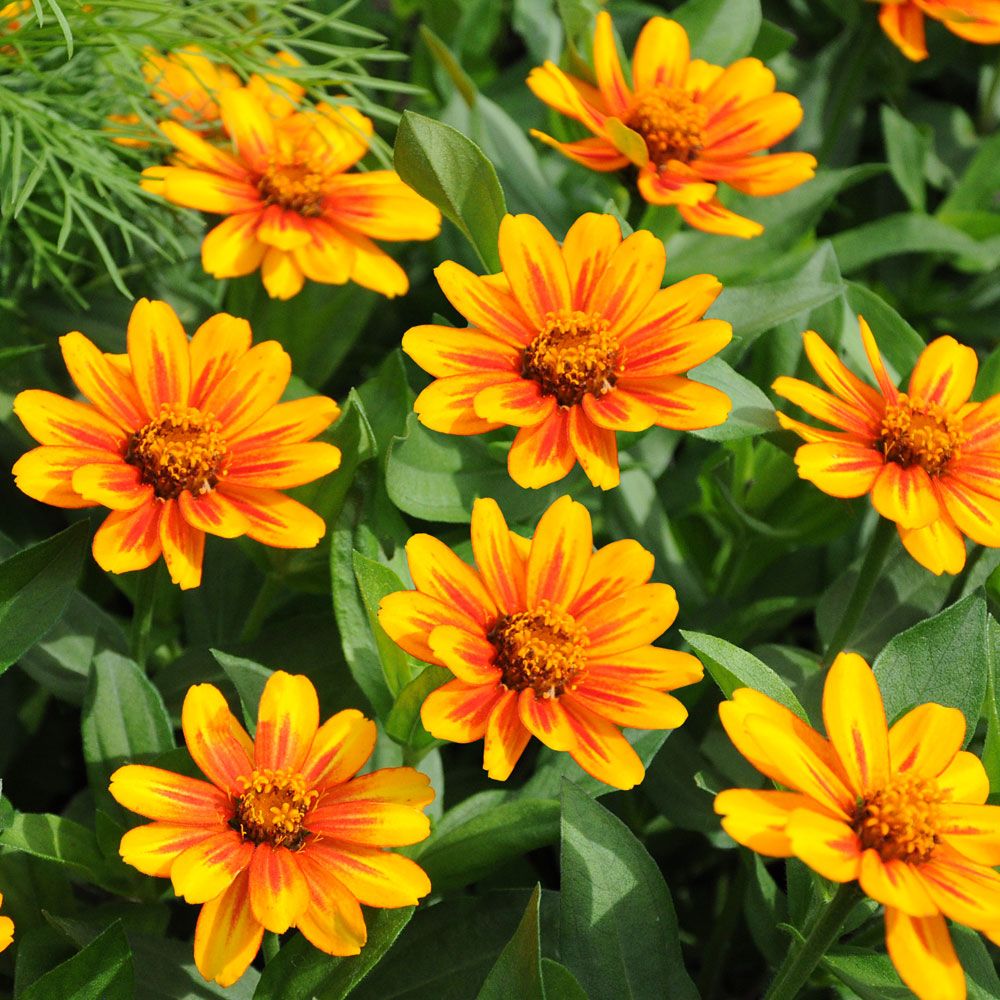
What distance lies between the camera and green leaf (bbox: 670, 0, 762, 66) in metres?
1.32

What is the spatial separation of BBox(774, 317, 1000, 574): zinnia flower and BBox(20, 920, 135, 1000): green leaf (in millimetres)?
472

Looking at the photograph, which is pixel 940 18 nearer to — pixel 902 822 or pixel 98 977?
pixel 902 822

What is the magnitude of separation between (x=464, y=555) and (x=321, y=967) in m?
0.32

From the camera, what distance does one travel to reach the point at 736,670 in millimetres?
782

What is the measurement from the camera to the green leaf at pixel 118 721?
88cm

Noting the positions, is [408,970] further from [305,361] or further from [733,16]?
[733,16]

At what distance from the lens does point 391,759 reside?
958mm

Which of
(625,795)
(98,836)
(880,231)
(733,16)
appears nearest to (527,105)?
(733,16)

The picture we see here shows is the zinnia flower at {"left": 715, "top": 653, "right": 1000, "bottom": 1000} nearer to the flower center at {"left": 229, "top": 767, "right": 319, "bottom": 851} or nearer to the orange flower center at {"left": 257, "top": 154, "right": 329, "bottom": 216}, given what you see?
the flower center at {"left": 229, "top": 767, "right": 319, "bottom": 851}

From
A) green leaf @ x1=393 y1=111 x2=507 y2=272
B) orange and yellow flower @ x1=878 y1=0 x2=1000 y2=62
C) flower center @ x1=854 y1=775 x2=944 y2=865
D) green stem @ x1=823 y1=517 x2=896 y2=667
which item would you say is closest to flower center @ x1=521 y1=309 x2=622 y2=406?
green leaf @ x1=393 y1=111 x2=507 y2=272

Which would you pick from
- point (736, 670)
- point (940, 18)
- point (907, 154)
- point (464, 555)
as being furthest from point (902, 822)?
point (907, 154)

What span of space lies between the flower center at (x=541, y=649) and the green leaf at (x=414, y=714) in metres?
0.04

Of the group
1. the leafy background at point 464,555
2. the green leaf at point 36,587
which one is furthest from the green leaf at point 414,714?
the green leaf at point 36,587

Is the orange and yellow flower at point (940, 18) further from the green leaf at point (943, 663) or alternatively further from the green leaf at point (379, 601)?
the green leaf at point (379, 601)
